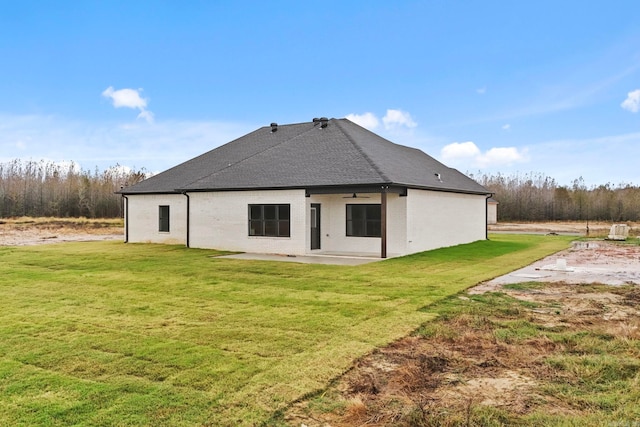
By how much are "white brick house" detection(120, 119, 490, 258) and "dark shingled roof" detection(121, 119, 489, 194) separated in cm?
5

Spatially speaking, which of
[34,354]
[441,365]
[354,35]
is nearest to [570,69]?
[354,35]

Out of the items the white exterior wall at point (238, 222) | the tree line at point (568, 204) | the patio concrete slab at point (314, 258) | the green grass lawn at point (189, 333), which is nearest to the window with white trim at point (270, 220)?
the white exterior wall at point (238, 222)

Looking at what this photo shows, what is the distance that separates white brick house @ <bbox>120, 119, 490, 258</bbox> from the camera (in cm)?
1602

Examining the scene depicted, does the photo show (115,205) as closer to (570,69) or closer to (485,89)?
(485,89)

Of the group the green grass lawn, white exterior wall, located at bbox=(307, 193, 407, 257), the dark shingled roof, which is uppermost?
the dark shingled roof

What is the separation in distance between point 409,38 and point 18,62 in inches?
741

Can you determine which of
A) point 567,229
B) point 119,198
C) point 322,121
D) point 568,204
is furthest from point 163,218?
point 568,204

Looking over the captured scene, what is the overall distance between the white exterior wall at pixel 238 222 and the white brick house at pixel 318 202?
4 centimetres

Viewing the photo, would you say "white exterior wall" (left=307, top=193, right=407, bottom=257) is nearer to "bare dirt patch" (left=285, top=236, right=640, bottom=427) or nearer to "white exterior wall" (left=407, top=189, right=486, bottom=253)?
"white exterior wall" (left=407, top=189, right=486, bottom=253)

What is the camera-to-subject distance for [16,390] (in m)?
4.20

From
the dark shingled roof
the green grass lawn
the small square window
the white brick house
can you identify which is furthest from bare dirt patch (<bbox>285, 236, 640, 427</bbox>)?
the small square window

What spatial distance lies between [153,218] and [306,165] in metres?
8.46

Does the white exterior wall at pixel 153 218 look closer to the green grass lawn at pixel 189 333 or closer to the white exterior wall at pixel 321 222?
the white exterior wall at pixel 321 222

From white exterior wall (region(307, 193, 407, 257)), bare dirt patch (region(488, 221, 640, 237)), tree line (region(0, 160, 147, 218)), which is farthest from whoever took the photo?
tree line (region(0, 160, 147, 218))
